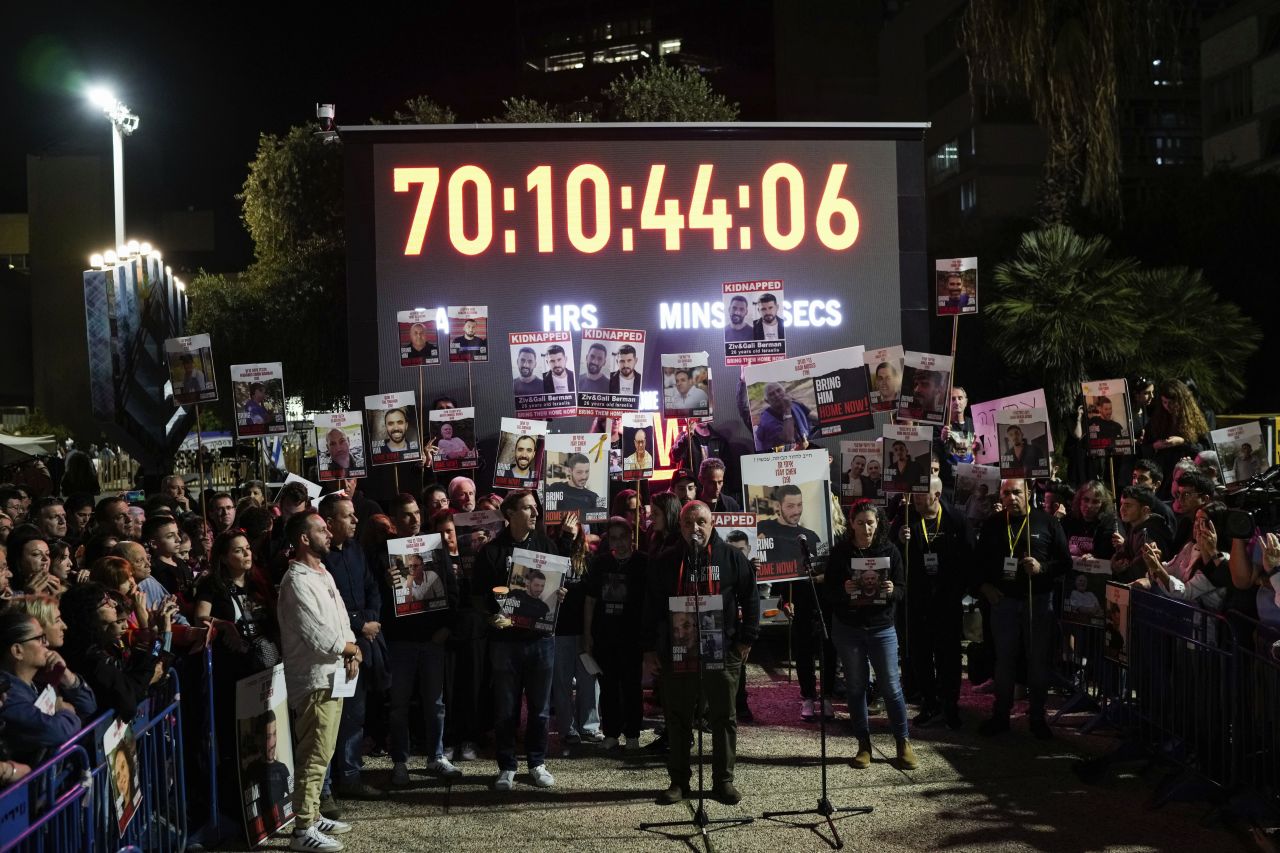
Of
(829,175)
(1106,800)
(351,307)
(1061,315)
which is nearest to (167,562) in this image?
(351,307)

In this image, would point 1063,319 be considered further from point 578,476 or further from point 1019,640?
point 578,476

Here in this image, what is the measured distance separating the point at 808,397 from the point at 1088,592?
9.37 ft

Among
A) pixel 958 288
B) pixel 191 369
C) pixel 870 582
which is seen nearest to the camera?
pixel 870 582

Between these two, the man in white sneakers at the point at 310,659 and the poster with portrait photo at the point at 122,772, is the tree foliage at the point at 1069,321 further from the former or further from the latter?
the poster with portrait photo at the point at 122,772

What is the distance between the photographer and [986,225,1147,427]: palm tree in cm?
1627

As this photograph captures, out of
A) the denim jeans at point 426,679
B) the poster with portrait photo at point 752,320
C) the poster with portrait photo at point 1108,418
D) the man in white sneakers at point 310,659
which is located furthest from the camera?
the poster with portrait photo at point 752,320

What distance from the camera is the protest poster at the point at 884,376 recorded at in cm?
1117

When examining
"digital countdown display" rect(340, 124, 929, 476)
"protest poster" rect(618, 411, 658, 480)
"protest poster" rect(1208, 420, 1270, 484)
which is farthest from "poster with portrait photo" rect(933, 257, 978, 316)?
"protest poster" rect(618, 411, 658, 480)

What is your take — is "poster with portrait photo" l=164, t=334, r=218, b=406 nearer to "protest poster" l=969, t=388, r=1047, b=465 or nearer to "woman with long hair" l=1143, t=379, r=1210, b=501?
"protest poster" l=969, t=388, r=1047, b=465

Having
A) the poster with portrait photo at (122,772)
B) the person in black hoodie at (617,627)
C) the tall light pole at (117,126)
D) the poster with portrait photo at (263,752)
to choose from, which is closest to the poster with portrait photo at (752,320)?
the person in black hoodie at (617,627)

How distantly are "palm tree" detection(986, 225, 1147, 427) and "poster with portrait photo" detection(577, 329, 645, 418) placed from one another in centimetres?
719

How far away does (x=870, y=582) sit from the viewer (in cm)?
829

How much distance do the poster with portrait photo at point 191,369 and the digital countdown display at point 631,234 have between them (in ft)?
5.15

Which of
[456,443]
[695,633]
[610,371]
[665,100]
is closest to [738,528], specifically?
[695,633]
